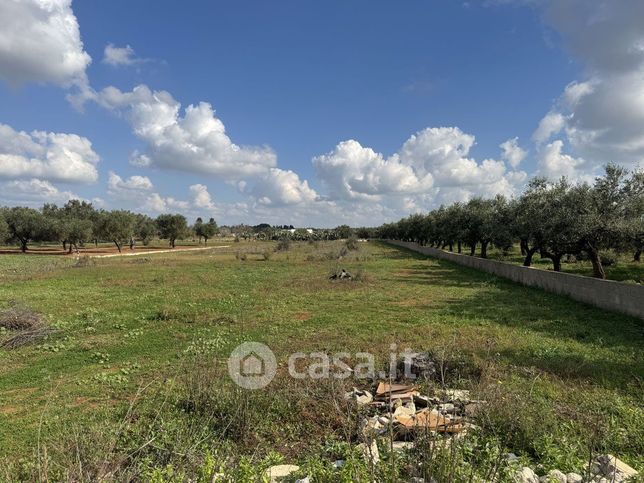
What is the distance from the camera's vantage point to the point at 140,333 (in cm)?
1117

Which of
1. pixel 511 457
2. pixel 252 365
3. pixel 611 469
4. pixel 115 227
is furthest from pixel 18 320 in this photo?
pixel 115 227

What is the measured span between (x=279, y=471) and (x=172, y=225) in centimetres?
7884

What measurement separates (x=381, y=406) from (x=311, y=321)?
6.75m

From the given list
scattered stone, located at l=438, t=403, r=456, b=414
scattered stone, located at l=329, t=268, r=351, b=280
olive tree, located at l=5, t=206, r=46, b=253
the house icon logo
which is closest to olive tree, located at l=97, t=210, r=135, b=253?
olive tree, located at l=5, t=206, r=46, b=253

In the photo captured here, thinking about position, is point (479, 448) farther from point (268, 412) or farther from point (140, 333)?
point (140, 333)

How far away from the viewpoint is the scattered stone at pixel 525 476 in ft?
12.1

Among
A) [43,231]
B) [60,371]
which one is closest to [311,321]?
[60,371]

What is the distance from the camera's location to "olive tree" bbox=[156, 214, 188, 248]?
253ft

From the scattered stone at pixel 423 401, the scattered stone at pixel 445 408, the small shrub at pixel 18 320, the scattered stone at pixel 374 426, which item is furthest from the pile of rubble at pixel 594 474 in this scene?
the small shrub at pixel 18 320

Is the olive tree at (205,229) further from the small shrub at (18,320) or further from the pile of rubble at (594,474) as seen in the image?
the pile of rubble at (594,474)

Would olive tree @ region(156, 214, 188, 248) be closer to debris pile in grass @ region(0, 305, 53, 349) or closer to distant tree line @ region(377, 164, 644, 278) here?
distant tree line @ region(377, 164, 644, 278)

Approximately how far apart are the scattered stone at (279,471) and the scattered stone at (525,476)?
2179 millimetres

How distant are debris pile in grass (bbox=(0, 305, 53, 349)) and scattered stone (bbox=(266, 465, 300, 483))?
931 centimetres
